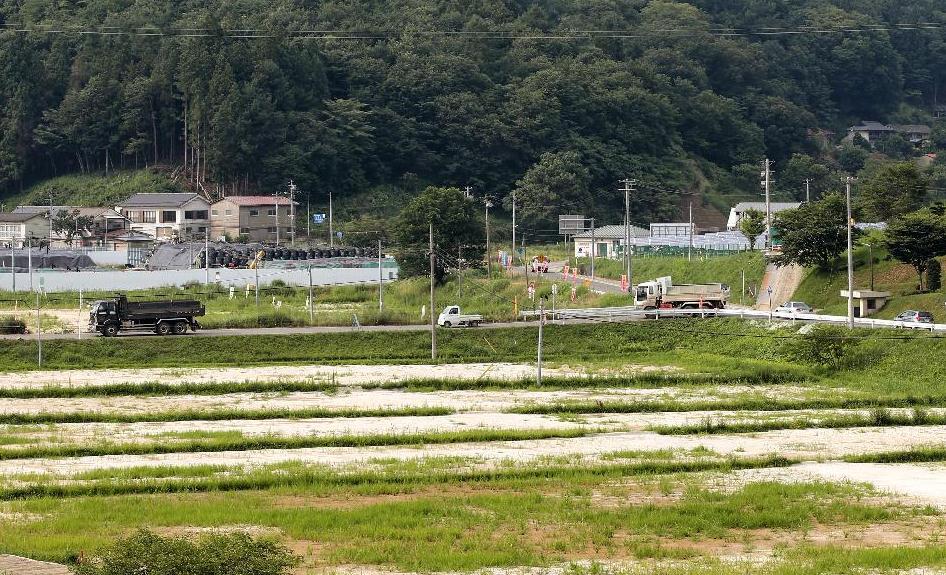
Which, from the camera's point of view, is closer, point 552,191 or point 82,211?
point 82,211

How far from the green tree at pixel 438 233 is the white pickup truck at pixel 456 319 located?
11523 millimetres

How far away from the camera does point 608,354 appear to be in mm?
49125

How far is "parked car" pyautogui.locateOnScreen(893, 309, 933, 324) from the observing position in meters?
46.3

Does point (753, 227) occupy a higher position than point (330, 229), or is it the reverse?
point (330, 229)

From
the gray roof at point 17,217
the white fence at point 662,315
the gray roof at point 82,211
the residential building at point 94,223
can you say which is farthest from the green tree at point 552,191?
the white fence at point 662,315

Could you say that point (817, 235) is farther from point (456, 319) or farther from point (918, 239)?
point (456, 319)

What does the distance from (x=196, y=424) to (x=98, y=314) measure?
16448 mm

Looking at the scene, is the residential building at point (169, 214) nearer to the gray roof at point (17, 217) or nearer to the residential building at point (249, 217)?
the residential building at point (249, 217)

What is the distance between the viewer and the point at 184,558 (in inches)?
748

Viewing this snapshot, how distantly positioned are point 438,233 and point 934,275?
22992 mm

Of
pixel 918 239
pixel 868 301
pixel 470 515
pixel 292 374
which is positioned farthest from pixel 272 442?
pixel 918 239

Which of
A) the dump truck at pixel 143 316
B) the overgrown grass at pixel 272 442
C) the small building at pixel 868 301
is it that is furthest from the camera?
the dump truck at pixel 143 316

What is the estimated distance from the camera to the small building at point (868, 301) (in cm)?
4991

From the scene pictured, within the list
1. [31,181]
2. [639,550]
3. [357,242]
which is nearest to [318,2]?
[31,181]
